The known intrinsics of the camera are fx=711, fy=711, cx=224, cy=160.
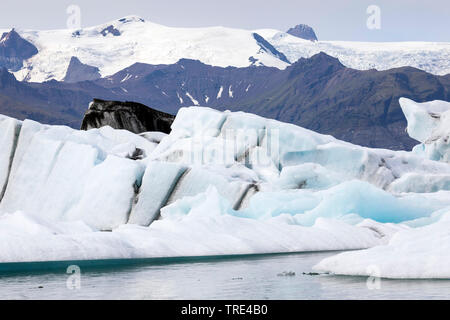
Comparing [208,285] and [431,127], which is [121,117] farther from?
[208,285]

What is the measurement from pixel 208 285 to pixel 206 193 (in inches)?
643

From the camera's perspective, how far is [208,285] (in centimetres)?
1611

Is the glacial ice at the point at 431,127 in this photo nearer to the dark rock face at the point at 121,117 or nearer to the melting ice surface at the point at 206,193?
the melting ice surface at the point at 206,193

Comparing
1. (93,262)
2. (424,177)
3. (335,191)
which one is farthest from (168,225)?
(424,177)

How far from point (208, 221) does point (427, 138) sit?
112ft

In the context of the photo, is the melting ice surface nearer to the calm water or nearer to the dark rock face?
the calm water

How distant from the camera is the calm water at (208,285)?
14.1m

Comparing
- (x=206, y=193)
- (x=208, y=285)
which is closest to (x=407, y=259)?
(x=208, y=285)

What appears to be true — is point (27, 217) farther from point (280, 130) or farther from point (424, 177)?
point (424, 177)

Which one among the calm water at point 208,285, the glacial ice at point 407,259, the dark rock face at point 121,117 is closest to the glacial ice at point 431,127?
the dark rock face at point 121,117

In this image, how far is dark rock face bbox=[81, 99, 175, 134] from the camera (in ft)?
192

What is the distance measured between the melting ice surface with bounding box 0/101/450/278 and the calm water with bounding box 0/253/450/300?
181 cm

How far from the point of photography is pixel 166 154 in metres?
40.9
